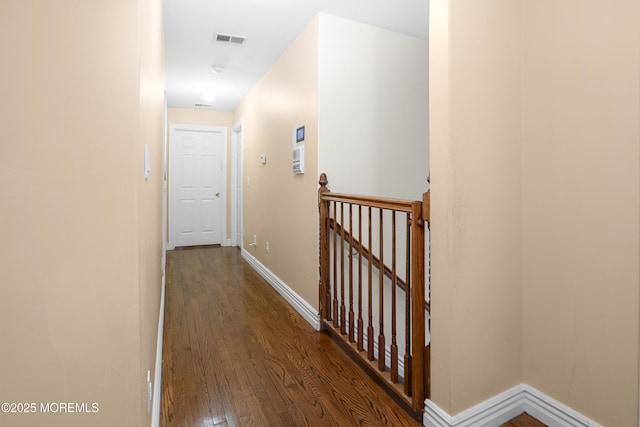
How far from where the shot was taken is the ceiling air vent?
9.62ft

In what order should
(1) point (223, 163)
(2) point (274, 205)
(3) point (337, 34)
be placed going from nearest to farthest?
1. (3) point (337, 34)
2. (2) point (274, 205)
3. (1) point (223, 163)

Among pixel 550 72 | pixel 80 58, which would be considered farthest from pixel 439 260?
pixel 80 58

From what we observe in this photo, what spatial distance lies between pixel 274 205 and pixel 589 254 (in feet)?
9.07

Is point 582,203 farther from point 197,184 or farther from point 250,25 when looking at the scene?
point 197,184

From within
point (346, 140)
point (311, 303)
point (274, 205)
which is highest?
point (346, 140)

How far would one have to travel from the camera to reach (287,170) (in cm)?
323

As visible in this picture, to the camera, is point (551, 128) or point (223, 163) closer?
point (551, 128)

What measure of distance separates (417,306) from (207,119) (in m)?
5.23

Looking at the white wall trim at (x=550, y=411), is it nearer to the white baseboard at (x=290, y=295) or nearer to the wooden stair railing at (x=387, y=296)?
the wooden stair railing at (x=387, y=296)

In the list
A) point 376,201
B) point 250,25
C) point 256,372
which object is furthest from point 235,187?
point 376,201

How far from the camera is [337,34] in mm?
2592

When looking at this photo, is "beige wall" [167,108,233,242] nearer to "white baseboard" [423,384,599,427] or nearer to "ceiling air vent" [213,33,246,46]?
"ceiling air vent" [213,33,246,46]

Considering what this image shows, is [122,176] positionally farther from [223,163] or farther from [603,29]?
[223,163]

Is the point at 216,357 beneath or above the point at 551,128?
beneath
